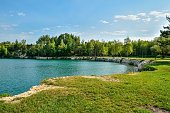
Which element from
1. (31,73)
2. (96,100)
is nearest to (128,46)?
(31,73)

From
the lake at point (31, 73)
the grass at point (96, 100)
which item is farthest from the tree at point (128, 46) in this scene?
the grass at point (96, 100)

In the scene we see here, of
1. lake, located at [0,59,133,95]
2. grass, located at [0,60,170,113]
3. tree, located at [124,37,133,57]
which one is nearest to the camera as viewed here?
grass, located at [0,60,170,113]

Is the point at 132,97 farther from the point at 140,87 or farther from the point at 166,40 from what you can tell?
the point at 166,40

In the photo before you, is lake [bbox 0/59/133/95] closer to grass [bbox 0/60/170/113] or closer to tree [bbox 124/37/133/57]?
grass [bbox 0/60/170/113]

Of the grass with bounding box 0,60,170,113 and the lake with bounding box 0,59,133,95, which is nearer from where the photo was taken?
the grass with bounding box 0,60,170,113

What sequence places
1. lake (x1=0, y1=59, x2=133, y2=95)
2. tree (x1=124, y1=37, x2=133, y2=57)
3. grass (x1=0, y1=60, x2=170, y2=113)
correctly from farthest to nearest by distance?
1. tree (x1=124, y1=37, x2=133, y2=57)
2. lake (x1=0, y1=59, x2=133, y2=95)
3. grass (x1=0, y1=60, x2=170, y2=113)

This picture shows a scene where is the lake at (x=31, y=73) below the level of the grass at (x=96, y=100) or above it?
below

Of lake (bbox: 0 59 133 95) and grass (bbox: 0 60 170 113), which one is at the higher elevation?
Answer: grass (bbox: 0 60 170 113)

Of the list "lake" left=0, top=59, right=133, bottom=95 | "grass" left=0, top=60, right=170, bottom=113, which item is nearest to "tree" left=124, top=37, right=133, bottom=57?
"lake" left=0, top=59, right=133, bottom=95

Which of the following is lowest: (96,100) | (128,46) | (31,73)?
(31,73)

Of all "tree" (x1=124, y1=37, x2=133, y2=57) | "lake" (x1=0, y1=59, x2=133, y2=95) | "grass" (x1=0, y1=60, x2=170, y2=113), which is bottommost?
"lake" (x1=0, y1=59, x2=133, y2=95)

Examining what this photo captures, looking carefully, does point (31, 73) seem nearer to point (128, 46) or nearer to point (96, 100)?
point (96, 100)

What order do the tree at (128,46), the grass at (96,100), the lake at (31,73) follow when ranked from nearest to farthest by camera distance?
the grass at (96,100) < the lake at (31,73) < the tree at (128,46)

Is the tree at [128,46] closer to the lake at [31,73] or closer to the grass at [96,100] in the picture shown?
the lake at [31,73]
